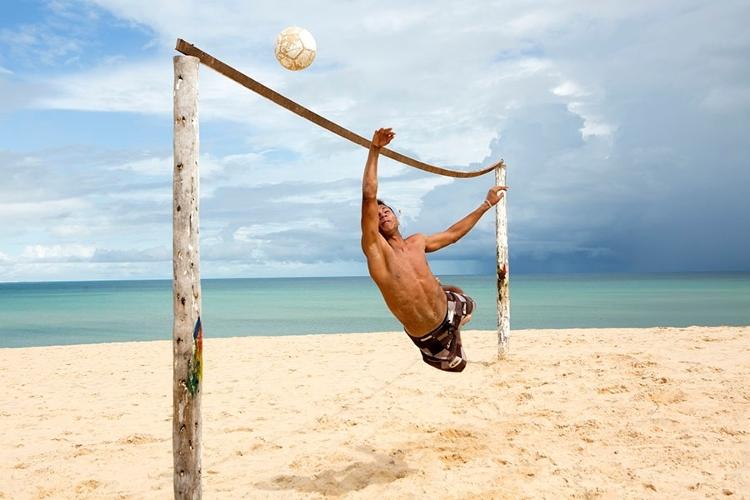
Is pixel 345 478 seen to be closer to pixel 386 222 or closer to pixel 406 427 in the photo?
pixel 406 427

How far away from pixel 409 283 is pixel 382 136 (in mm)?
1103

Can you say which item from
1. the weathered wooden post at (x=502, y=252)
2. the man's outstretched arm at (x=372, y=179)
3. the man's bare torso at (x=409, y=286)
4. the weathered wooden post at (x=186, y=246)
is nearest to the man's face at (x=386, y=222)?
the man's bare torso at (x=409, y=286)

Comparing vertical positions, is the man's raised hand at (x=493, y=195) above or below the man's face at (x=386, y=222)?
above

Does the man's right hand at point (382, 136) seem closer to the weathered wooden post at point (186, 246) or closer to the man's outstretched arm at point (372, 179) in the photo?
the man's outstretched arm at point (372, 179)

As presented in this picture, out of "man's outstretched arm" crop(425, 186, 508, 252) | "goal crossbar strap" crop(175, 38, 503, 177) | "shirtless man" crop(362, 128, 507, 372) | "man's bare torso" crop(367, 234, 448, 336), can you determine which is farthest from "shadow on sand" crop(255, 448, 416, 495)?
"goal crossbar strap" crop(175, 38, 503, 177)

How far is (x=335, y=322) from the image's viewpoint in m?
30.8

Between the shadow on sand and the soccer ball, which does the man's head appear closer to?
the soccer ball

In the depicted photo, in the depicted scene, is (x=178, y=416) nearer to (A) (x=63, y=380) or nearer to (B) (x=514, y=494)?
(B) (x=514, y=494)

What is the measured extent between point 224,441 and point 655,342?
29.8 ft

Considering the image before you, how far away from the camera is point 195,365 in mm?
3824

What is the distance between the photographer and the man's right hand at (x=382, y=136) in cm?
416

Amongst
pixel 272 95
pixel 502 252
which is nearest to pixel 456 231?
pixel 272 95

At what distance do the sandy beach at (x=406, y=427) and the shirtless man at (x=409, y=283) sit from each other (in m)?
1.20

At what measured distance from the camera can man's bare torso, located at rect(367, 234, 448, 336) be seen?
456cm
